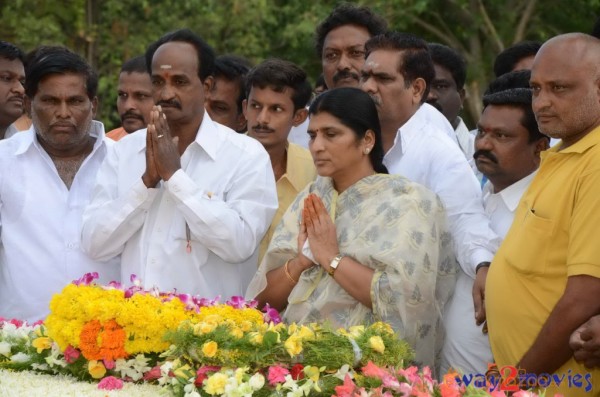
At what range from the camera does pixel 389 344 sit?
4.29 m

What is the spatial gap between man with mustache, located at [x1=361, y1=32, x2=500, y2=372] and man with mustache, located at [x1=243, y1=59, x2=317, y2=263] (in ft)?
1.83

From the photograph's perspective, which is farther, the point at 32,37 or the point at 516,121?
the point at 32,37

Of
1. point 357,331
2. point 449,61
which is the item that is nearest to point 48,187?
point 357,331

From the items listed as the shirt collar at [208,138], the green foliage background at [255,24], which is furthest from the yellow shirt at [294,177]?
the green foliage background at [255,24]

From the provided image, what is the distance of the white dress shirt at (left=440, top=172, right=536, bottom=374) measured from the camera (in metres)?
5.16

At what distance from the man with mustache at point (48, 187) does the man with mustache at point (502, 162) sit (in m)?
2.04

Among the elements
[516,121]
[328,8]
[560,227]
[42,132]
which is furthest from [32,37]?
[560,227]

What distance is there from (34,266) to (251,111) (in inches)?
66.2

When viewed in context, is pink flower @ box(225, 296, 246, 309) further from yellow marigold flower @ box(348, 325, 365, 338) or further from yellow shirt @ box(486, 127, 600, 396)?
yellow shirt @ box(486, 127, 600, 396)

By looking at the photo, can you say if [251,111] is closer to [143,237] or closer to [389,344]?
[143,237]

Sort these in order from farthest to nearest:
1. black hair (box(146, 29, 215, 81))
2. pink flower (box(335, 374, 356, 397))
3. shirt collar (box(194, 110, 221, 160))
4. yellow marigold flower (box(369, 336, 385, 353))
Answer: black hair (box(146, 29, 215, 81)), shirt collar (box(194, 110, 221, 160)), yellow marigold flower (box(369, 336, 385, 353)), pink flower (box(335, 374, 356, 397))

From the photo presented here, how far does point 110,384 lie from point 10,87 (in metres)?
3.57

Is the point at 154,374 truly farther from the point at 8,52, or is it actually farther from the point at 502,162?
the point at 8,52

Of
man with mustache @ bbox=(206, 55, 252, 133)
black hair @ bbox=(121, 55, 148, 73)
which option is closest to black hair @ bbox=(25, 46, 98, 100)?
man with mustache @ bbox=(206, 55, 252, 133)
